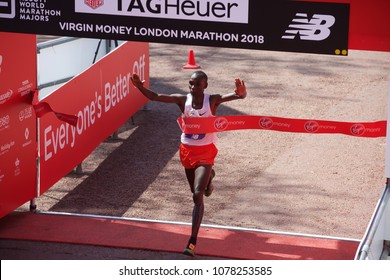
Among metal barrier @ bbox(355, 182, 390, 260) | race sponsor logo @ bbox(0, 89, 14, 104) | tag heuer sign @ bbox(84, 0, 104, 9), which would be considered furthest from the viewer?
race sponsor logo @ bbox(0, 89, 14, 104)

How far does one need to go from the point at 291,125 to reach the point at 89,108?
13.2ft

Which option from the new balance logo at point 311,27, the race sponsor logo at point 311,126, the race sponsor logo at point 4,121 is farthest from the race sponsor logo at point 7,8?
the race sponsor logo at point 311,126

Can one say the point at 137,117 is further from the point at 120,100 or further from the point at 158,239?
the point at 158,239

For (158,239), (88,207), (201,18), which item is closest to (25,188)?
(88,207)

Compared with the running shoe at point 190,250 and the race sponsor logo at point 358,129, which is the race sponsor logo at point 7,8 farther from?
the race sponsor logo at point 358,129

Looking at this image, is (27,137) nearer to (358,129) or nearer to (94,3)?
(94,3)

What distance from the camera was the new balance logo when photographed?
10.2 meters

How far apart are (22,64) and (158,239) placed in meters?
2.69

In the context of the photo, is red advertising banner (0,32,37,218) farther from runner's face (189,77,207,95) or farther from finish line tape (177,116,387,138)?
runner's face (189,77,207,95)

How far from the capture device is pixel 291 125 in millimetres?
11891

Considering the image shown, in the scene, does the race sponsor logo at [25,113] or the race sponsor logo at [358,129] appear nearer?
the race sponsor logo at [358,129]

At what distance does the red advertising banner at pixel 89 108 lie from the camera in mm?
13500

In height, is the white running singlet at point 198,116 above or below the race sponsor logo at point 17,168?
above

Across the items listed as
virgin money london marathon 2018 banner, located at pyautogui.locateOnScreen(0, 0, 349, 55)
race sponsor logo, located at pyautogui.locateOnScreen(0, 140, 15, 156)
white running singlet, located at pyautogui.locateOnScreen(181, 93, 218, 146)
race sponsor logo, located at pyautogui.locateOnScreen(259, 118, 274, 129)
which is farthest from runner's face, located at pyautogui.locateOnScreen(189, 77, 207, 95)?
race sponsor logo, located at pyautogui.locateOnScreen(0, 140, 15, 156)
